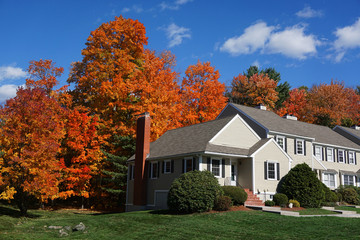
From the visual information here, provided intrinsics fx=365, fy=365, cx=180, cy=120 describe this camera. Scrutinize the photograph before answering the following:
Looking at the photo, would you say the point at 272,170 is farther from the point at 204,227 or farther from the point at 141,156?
the point at 204,227

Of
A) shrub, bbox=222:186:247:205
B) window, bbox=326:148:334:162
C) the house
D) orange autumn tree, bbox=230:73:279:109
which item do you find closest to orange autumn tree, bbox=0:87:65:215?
the house

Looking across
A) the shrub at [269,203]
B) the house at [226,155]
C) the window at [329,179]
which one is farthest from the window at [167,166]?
the window at [329,179]

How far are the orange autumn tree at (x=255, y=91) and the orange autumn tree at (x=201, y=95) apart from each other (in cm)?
1061

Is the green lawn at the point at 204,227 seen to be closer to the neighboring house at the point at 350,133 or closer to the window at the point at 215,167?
the window at the point at 215,167

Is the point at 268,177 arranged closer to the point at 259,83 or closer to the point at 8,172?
the point at 8,172

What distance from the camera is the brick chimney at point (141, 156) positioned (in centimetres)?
3078

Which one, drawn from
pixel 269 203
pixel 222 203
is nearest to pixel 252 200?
pixel 269 203

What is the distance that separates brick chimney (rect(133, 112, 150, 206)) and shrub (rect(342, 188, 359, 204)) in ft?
60.4

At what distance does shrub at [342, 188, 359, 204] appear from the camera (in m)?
33.3

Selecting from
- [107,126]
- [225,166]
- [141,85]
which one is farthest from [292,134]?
[107,126]

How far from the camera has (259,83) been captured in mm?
55344

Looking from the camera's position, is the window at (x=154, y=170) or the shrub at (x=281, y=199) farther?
the window at (x=154, y=170)

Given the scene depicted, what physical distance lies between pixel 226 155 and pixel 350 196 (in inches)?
566

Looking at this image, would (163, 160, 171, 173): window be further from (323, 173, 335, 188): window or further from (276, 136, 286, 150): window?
(323, 173, 335, 188): window
